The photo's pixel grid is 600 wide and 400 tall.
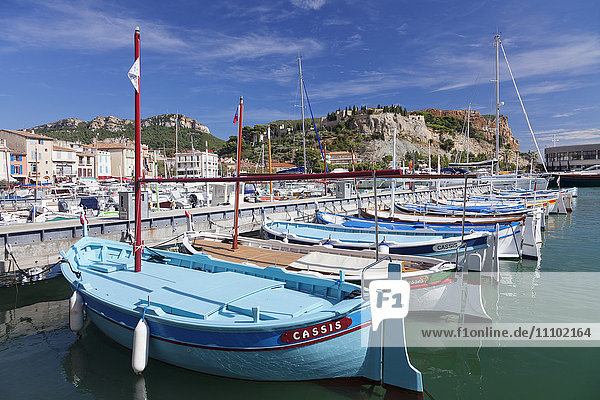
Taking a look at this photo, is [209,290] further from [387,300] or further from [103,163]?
[103,163]

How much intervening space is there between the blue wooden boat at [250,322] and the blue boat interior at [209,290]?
2 cm

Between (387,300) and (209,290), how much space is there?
4046mm

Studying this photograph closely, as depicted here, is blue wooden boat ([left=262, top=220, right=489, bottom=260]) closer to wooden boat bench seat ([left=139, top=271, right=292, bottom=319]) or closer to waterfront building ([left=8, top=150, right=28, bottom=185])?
wooden boat bench seat ([left=139, top=271, right=292, bottom=319])

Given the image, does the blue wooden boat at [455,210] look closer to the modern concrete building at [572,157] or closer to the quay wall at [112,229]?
the quay wall at [112,229]

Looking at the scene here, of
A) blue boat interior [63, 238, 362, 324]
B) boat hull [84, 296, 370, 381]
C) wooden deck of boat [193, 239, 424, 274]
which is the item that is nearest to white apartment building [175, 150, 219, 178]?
wooden deck of boat [193, 239, 424, 274]

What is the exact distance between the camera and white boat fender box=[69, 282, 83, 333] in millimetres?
9113

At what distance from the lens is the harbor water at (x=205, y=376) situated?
23.7 ft

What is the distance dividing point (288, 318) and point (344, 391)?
6.36 ft

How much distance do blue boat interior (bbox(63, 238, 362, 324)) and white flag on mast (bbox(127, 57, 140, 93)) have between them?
16.5ft

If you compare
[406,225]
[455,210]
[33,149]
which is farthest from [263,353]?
[33,149]

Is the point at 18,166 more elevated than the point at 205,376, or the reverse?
the point at 18,166

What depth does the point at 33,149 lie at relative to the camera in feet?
220

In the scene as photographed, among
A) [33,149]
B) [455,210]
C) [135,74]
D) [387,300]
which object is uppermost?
[33,149]

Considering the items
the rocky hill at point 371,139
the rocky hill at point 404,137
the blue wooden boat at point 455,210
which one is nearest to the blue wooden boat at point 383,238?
the blue wooden boat at point 455,210
